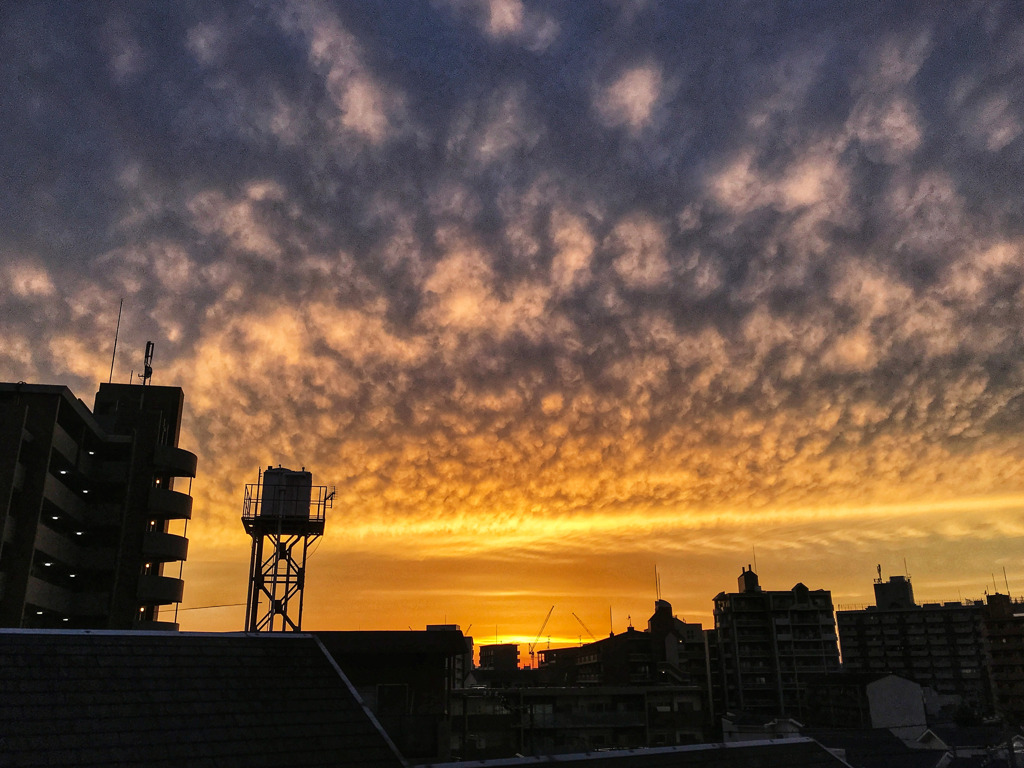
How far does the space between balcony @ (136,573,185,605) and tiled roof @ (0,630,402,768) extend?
44263 millimetres

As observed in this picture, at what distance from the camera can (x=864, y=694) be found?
82875 millimetres

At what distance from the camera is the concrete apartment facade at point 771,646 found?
110769mm

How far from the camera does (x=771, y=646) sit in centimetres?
11344

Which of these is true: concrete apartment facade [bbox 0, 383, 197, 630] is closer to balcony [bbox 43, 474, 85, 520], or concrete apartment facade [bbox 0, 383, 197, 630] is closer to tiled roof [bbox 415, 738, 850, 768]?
balcony [bbox 43, 474, 85, 520]

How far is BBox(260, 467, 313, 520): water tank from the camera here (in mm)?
39125

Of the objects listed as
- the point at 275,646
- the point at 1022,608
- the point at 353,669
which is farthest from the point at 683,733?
the point at 1022,608

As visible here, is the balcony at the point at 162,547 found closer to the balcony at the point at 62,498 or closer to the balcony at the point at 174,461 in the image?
the balcony at the point at 62,498

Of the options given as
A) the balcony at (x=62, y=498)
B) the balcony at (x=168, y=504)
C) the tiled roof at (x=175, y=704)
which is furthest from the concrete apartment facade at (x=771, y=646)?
the tiled roof at (x=175, y=704)

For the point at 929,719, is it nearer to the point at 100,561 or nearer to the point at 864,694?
the point at 864,694

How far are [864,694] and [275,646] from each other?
265ft

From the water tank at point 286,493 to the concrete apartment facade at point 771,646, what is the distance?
91056mm

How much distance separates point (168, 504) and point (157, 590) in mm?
7142

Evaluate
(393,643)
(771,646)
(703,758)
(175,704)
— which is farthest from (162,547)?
(771,646)

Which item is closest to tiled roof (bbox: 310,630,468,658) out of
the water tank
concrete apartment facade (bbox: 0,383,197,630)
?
the water tank
